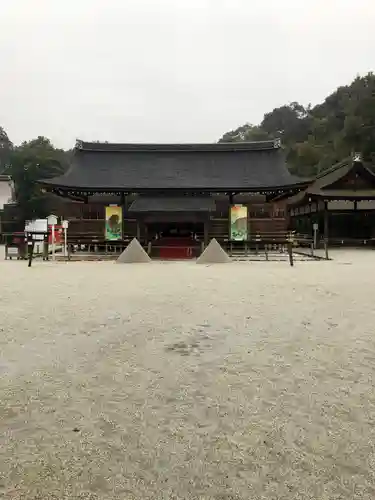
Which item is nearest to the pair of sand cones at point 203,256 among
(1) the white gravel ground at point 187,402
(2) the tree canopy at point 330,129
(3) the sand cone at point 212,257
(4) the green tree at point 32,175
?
(3) the sand cone at point 212,257

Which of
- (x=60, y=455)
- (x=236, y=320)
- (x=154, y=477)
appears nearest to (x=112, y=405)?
A: (x=60, y=455)

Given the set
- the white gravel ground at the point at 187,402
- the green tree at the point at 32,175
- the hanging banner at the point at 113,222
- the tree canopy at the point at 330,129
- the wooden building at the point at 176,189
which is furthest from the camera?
the green tree at the point at 32,175

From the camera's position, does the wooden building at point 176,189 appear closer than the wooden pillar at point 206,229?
No

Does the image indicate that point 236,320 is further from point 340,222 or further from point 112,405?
point 340,222

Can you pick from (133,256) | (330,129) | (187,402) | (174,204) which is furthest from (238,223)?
(330,129)

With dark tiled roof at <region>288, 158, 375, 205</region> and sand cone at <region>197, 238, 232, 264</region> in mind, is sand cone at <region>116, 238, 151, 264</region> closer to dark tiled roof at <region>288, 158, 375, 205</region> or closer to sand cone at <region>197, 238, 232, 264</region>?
sand cone at <region>197, 238, 232, 264</region>

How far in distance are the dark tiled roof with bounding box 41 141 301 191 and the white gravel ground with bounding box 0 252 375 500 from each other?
17.1 metres

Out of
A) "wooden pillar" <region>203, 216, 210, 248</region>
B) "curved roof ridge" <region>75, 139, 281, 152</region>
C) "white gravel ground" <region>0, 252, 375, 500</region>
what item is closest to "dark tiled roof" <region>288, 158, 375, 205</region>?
"curved roof ridge" <region>75, 139, 281, 152</region>

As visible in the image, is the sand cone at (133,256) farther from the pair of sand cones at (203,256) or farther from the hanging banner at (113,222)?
the hanging banner at (113,222)

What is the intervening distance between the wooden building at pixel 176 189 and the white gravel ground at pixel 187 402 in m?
16.1

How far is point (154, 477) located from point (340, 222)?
31593 mm

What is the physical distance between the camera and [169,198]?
24016 millimetres

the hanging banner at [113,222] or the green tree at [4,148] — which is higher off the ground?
the green tree at [4,148]

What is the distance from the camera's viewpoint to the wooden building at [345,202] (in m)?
27.8
